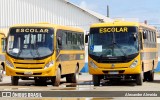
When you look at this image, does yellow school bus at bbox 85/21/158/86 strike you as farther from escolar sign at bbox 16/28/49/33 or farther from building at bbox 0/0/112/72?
building at bbox 0/0/112/72

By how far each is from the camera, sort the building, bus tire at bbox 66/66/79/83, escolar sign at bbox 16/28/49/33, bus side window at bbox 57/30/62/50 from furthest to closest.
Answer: the building → bus tire at bbox 66/66/79/83 → escolar sign at bbox 16/28/49/33 → bus side window at bbox 57/30/62/50

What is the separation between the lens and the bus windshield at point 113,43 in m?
24.5

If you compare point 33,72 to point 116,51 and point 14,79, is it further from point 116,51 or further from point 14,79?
point 116,51

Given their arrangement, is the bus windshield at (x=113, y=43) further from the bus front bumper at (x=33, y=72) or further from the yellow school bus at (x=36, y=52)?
the bus front bumper at (x=33, y=72)

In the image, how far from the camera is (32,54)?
24922mm

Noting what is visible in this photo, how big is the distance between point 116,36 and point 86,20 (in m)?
26.2

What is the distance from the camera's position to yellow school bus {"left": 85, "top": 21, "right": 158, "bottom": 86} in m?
24.4

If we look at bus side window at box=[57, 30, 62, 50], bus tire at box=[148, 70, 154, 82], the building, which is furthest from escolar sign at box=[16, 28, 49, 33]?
the building

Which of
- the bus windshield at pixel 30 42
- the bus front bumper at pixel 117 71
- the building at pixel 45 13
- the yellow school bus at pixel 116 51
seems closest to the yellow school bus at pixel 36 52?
the bus windshield at pixel 30 42

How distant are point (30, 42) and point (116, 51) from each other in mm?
4047

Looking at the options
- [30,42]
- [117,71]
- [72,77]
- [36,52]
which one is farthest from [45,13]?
[117,71]

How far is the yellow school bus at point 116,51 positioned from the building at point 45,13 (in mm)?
25598

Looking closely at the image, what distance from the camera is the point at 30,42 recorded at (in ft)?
Result: 83.1

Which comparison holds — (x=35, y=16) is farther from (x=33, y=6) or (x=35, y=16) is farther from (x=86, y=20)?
(x=86, y=20)
